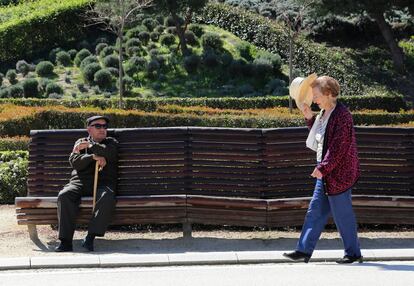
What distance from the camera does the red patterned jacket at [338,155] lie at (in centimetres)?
781

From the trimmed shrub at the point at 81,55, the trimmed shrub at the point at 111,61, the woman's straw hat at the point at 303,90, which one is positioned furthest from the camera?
the trimmed shrub at the point at 81,55

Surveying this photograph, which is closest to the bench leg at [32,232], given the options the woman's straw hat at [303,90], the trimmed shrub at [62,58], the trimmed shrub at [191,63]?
the woman's straw hat at [303,90]

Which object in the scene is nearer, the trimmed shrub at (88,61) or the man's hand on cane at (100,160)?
the man's hand on cane at (100,160)

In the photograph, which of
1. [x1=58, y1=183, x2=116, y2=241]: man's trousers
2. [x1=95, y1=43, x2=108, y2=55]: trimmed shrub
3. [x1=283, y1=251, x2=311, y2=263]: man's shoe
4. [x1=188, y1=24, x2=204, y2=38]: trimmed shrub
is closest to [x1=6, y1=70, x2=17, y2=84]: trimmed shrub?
[x1=95, y1=43, x2=108, y2=55]: trimmed shrub

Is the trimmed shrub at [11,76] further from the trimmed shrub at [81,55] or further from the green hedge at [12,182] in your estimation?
the green hedge at [12,182]

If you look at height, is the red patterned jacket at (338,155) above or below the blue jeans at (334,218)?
above

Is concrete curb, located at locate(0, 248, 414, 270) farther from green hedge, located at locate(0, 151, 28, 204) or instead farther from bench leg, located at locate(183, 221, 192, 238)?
green hedge, located at locate(0, 151, 28, 204)

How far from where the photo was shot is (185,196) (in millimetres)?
9211

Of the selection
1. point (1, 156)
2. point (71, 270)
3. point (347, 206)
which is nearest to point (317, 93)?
point (347, 206)

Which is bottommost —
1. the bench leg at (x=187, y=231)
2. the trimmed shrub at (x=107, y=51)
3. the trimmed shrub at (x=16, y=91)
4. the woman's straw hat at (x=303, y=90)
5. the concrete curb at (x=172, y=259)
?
the trimmed shrub at (x=16, y=91)

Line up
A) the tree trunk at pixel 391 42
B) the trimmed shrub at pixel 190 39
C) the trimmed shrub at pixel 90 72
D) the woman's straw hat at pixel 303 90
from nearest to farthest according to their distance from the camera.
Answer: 1. the woman's straw hat at pixel 303 90
2. the trimmed shrub at pixel 90 72
3. the tree trunk at pixel 391 42
4. the trimmed shrub at pixel 190 39

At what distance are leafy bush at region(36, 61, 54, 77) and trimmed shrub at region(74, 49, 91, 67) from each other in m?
1.00

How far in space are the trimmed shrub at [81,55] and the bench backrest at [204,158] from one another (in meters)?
20.3

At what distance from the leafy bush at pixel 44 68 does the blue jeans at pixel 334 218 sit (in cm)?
2159
